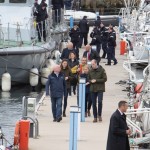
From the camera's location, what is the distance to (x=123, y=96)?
23.4 meters

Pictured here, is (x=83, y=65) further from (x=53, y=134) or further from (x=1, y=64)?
(x=1, y=64)

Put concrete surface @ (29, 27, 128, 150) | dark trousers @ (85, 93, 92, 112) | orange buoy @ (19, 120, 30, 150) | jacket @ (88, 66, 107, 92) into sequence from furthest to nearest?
dark trousers @ (85, 93, 92, 112) < jacket @ (88, 66, 107, 92) < concrete surface @ (29, 27, 128, 150) < orange buoy @ (19, 120, 30, 150)

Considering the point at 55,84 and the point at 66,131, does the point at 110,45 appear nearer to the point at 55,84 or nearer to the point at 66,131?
the point at 55,84

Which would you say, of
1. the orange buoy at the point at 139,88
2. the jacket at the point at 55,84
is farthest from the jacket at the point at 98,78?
the orange buoy at the point at 139,88

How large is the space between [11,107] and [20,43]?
4.19 metres

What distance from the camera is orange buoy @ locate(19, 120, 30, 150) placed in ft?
49.2

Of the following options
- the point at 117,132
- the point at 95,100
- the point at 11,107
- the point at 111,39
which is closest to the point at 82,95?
the point at 95,100

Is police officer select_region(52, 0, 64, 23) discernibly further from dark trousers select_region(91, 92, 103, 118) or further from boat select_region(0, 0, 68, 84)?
dark trousers select_region(91, 92, 103, 118)

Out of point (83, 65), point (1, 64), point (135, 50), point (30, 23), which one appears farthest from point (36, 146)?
point (135, 50)

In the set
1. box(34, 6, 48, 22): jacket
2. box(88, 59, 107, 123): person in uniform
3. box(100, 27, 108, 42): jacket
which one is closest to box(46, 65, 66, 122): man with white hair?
box(88, 59, 107, 123): person in uniform

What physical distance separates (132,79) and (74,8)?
115 feet

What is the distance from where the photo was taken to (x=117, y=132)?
13039 mm

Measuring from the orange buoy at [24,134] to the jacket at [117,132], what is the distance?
2.35m

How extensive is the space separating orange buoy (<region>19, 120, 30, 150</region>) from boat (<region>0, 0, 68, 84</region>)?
10.4 metres
